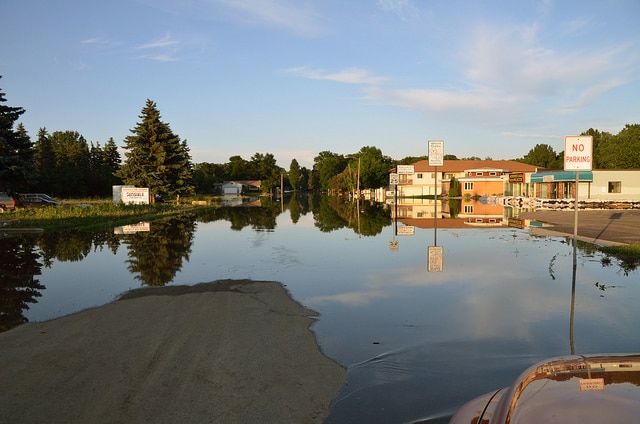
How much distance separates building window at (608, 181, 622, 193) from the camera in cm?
5138

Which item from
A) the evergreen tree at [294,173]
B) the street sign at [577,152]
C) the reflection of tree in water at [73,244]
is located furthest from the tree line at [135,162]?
the evergreen tree at [294,173]

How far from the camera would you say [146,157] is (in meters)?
49.4

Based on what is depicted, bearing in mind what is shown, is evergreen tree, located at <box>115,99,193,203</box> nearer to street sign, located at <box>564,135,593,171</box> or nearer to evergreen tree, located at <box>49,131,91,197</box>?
evergreen tree, located at <box>49,131,91,197</box>

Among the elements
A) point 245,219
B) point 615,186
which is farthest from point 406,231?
point 615,186

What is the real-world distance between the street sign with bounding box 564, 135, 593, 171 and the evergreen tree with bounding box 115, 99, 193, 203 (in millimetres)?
42347

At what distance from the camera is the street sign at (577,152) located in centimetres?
1223

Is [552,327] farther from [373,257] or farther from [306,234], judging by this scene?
[306,234]

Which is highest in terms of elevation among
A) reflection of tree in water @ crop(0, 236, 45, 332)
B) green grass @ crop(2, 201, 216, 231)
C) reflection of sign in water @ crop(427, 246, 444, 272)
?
green grass @ crop(2, 201, 216, 231)

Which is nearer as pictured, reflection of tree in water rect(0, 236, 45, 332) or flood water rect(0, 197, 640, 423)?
flood water rect(0, 197, 640, 423)

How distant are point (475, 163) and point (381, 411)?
9572 cm

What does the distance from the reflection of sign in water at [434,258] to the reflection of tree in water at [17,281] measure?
975 cm

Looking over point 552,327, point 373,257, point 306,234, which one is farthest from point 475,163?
point 552,327

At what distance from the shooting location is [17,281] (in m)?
12.1

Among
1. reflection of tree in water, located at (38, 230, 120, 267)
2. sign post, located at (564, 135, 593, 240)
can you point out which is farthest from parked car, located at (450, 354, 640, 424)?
reflection of tree in water, located at (38, 230, 120, 267)
